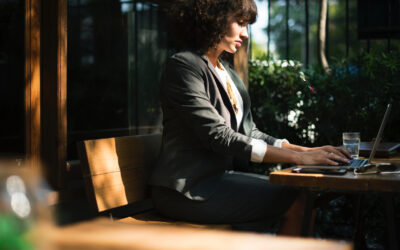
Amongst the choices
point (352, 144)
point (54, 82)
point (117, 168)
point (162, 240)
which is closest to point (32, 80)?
point (54, 82)

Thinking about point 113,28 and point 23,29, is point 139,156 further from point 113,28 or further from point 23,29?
point 113,28

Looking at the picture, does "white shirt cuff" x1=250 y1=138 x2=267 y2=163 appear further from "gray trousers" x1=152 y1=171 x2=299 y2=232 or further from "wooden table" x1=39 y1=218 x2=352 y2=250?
"wooden table" x1=39 y1=218 x2=352 y2=250

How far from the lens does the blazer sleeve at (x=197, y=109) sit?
217 cm

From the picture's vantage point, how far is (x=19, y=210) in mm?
452

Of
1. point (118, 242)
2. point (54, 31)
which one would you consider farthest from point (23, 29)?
point (118, 242)

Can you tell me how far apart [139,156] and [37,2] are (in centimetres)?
119

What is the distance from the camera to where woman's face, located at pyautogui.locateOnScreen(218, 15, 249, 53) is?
101 inches

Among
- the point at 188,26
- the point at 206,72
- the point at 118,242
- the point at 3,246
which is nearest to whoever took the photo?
the point at 3,246

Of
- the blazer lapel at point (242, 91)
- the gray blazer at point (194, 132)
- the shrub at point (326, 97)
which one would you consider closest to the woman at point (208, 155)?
the gray blazer at point (194, 132)

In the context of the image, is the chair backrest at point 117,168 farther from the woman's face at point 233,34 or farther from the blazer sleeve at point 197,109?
the woman's face at point 233,34

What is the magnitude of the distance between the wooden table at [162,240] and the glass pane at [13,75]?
237 centimetres

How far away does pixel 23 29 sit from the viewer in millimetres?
2850

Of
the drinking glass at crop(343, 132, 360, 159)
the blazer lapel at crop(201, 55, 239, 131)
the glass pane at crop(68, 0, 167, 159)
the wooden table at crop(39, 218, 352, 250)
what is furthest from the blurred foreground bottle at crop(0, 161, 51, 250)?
the glass pane at crop(68, 0, 167, 159)

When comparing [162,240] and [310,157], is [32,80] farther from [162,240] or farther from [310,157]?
[162,240]
